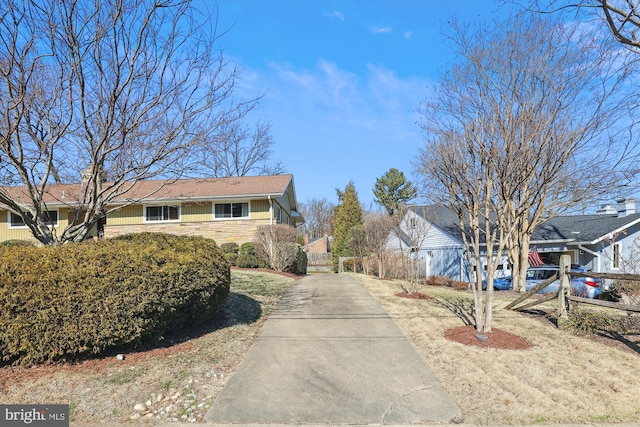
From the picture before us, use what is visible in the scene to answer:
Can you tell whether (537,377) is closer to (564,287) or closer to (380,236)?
(564,287)

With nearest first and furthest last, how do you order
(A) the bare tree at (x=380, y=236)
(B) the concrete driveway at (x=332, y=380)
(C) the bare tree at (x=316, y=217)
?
(B) the concrete driveway at (x=332, y=380) → (A) the bare tree at (x=380, y=236) → (C) the bare tree at (x=316, y=217)

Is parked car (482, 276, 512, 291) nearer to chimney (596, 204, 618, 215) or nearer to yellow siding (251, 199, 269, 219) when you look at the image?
chimney (596, 204, 618, 215)

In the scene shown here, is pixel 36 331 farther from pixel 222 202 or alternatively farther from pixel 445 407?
pixel 222 202

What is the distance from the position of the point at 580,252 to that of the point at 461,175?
2026cm

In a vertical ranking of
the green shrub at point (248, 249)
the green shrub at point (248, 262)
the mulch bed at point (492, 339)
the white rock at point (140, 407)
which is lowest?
the white rock at point (140, 407)

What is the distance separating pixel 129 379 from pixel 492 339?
536cm

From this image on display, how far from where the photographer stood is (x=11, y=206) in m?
6.42

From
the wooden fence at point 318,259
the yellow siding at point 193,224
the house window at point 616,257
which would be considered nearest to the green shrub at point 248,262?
the yellow siding at point 193,224

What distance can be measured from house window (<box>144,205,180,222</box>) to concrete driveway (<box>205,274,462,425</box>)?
52.1 feet

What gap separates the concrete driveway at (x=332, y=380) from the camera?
13.1 feet

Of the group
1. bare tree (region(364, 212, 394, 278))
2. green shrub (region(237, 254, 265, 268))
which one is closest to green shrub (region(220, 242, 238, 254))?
green shrub (region(237, 254, 265, 268))

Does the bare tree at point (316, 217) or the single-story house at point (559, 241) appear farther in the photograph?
the bare tree at point (316, 217)

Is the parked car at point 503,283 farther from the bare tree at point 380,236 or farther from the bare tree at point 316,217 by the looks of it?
the bare tree at point 316,217

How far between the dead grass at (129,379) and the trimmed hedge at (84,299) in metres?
0.22
